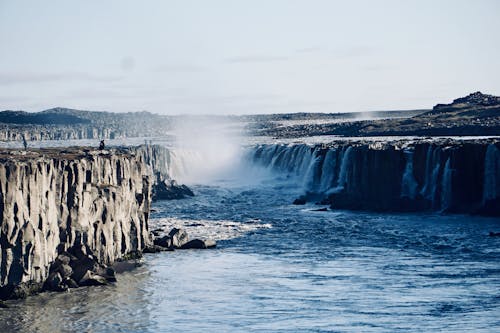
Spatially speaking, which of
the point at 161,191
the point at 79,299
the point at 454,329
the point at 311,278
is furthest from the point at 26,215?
the point at 161,191

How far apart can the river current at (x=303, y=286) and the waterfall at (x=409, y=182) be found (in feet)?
26.5

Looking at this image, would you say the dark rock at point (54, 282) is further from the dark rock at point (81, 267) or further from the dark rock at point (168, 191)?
the dark rock at point (168, 191)

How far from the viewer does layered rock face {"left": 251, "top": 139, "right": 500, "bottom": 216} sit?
61531 mm

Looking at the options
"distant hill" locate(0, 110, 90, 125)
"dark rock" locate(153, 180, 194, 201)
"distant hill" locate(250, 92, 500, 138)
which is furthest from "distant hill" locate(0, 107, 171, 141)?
"dark rock" locate(153, 180, 194, 201)

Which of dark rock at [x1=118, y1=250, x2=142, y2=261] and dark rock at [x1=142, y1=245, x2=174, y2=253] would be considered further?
dark rock at [x1=142, y1=245, x2=174, y2=253]

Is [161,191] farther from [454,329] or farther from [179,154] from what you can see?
[454,329]

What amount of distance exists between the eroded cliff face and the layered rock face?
21.9 m

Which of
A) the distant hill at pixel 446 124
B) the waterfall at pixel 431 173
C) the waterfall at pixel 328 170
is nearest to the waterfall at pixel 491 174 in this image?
the waterfall at pixel 431 173

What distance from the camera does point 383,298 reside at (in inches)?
1357

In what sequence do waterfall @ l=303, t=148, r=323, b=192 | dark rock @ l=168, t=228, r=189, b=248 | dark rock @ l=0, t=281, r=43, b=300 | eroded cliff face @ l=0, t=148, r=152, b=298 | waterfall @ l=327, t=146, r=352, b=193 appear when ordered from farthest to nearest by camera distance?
waterfall @ l=303, t=148, r=323, b=192 < waterfall @ l=327, t=146, r=352, b=193 < dark rock @ l=168, t=228, r=189, b=248 < eroded cliff face @ l=0, t=148, r=152, b=298 < dark rock @ l=0, t=281, r=43, b=300

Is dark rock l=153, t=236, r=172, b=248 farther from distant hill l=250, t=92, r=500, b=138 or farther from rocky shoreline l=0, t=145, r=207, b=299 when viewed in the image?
distant hill l=250, t=92, r=500, b=138

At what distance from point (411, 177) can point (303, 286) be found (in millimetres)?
31387

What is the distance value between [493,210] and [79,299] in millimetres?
31703

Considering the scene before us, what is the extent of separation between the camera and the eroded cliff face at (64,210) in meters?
34.5
